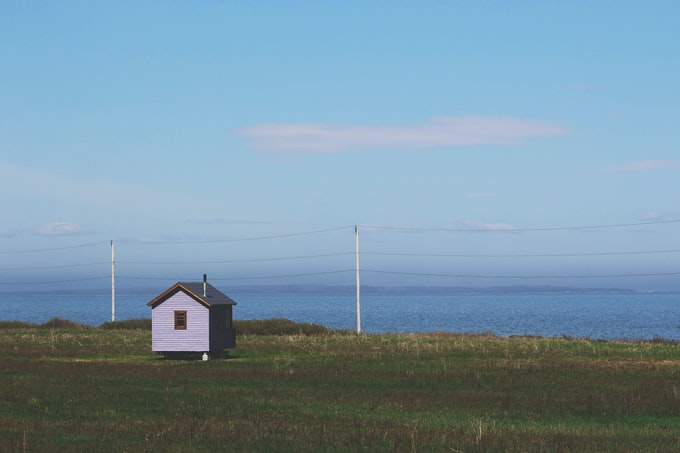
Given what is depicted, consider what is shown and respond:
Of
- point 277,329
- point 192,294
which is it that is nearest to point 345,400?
point 192,294

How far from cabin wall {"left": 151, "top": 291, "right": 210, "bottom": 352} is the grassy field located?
1382 mm

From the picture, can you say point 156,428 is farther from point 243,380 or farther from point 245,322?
point 245,322

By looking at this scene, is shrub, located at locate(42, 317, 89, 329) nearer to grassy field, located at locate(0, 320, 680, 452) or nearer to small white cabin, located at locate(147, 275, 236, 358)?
grassy field, located at locate(0, 320, 680, 452)

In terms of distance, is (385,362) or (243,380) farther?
(385,362)

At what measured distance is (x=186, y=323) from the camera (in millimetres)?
56688

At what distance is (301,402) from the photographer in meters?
32.4

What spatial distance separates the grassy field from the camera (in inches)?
933

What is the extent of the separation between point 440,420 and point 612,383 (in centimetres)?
1456

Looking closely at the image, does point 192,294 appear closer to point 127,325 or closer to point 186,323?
point 186,323

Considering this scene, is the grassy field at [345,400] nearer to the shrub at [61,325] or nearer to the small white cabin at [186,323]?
the small white cabin at [186,323]

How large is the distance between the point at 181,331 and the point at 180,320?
752 mm

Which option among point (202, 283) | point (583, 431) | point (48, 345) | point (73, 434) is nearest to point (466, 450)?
point (583, 431)

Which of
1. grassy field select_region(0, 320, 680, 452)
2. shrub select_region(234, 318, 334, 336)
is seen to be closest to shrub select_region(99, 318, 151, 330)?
shrub select_region(234, 318, 334, 336)

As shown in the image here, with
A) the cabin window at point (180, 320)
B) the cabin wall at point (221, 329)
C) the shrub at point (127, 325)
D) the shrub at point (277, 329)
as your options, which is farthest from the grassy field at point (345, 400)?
the shrub at point (127, 325)
